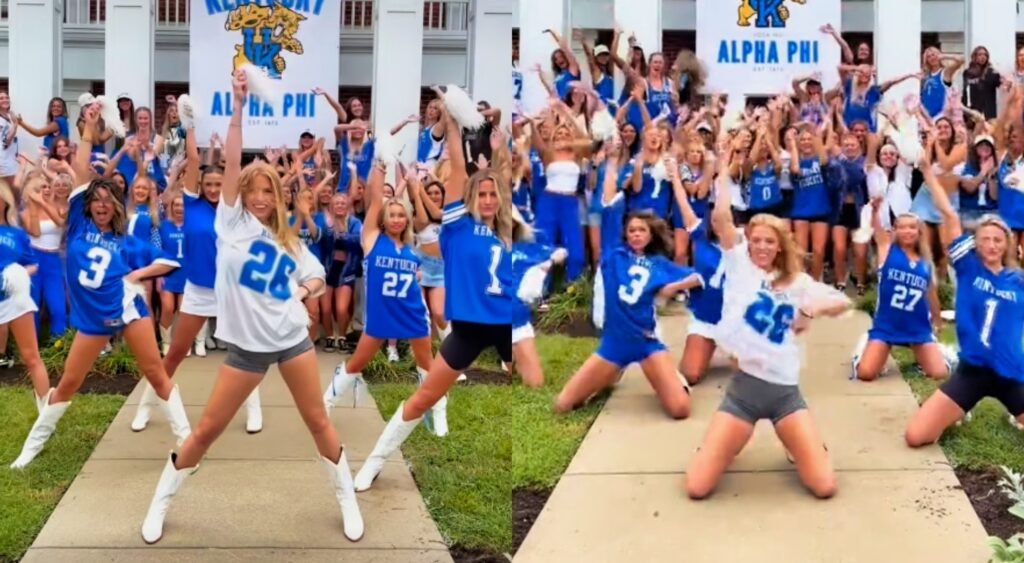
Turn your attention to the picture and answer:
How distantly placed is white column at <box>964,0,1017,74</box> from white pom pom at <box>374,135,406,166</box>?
182 centimetres

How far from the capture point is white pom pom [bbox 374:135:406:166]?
3111 mm

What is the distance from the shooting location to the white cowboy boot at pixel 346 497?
2811 millimetres

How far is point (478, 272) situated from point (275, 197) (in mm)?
645

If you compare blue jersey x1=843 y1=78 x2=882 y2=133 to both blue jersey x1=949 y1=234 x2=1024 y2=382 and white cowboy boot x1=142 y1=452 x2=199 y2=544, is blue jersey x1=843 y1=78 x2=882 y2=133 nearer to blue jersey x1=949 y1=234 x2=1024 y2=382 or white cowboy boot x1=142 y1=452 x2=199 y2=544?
blue jersey x1=949 y1=234 x2=1024 y2=382

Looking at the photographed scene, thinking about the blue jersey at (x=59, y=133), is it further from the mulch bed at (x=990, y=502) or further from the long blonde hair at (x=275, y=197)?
the mulch bed at (x=990, y=502)

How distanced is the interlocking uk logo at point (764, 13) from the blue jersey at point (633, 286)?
2.56 feet

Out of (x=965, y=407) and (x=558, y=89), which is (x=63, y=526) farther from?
(x=965, y=407)

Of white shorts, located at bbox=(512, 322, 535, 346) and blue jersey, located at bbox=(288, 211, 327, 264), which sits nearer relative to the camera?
white shorts, located at bbox=(512, 322, 535, 346)

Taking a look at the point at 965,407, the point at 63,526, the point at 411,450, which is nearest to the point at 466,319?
the point at 411,450

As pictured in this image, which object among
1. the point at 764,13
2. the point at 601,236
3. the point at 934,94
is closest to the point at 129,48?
the point at 601,236

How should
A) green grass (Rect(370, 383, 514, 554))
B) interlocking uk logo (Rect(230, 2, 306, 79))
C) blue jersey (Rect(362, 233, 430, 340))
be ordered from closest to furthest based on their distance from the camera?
green grass (Rect(370, 383, 514, 554))
interlocking uk logo (Rect(230, 2, 306, 79))
blue jersey (Rect(362, 233, 430, 340))

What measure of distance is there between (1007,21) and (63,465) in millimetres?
3240

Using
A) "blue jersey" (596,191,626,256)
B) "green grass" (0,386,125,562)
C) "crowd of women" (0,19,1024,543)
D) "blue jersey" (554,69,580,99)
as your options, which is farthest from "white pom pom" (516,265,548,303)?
"green grass" (0,386,125,562)

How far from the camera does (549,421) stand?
2.82 m
